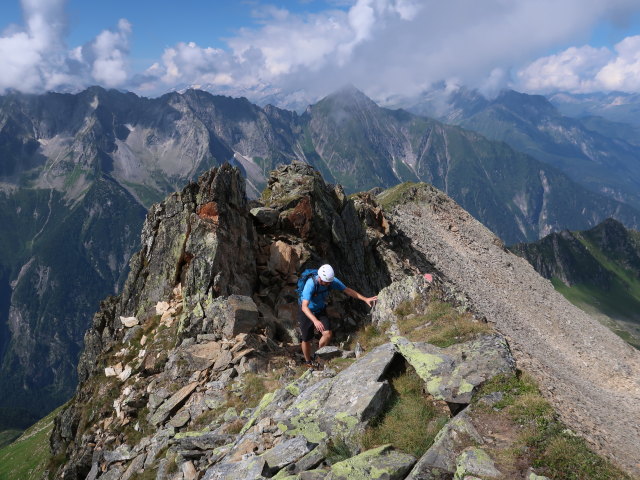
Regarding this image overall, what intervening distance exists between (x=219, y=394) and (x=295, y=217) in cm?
2258

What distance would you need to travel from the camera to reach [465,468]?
9078 mm

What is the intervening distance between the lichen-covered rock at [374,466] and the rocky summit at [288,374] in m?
0.05

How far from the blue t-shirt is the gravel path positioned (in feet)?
75.9

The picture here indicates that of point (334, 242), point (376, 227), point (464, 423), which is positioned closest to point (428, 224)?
point (376, 227)

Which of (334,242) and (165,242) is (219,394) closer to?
(165,242)

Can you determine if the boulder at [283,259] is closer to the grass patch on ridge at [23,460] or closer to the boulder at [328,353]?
the boulder at [328,353]

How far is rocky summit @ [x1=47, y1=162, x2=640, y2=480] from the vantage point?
10.6m

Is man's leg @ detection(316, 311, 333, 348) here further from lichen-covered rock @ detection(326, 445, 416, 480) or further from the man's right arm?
lichen-covered rock @ detection(326, 445, 416, 480)

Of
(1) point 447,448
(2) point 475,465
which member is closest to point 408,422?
(1) point 447,448

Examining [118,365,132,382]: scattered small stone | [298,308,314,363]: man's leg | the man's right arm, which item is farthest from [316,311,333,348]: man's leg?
[118,365,132,382]: scattered small stone

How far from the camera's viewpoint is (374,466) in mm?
9547

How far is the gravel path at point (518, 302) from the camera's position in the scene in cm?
4625

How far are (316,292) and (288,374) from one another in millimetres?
3809

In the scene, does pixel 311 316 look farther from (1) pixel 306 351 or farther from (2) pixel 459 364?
(2) pixel 459 364
